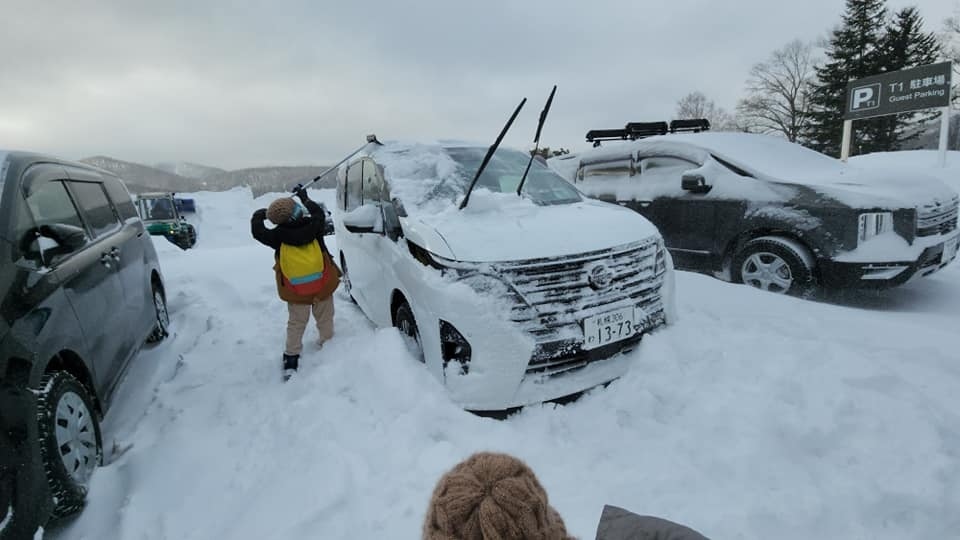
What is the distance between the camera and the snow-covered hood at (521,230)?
2.73m

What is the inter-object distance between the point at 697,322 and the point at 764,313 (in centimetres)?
66

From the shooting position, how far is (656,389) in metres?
2.79

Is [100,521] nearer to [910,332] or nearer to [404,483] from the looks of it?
[404,483]

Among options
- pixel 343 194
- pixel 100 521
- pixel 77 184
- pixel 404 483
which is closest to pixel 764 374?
pixel 404 483

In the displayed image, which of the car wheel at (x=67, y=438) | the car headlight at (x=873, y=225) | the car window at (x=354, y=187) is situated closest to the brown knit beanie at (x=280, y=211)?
the car window at (x=354, y=187)

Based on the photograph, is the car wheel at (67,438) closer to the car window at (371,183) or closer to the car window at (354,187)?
the car window at (371,183)

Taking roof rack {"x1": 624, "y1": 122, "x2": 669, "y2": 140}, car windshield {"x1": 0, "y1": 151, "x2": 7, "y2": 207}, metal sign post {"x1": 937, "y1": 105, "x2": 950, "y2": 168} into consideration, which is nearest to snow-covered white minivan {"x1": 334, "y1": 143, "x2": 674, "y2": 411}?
car windshield {"x1": 0, "y1": 151, "x2": 7, "y2": 207}

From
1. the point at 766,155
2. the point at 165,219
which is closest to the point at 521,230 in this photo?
the point at 766,155

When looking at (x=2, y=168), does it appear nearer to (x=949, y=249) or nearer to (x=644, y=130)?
(x=949, y=249)

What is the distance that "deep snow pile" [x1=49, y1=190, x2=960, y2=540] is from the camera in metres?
2.04

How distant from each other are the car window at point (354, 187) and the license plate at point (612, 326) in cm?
263

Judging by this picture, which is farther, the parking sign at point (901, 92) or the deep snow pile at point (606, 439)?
the parking sign at point (901, 92)

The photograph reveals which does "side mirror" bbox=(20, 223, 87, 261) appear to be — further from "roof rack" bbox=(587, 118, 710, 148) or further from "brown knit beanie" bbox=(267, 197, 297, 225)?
"roof rack" bbox=(587, 118, 710, 148)

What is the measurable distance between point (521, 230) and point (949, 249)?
173 inches
